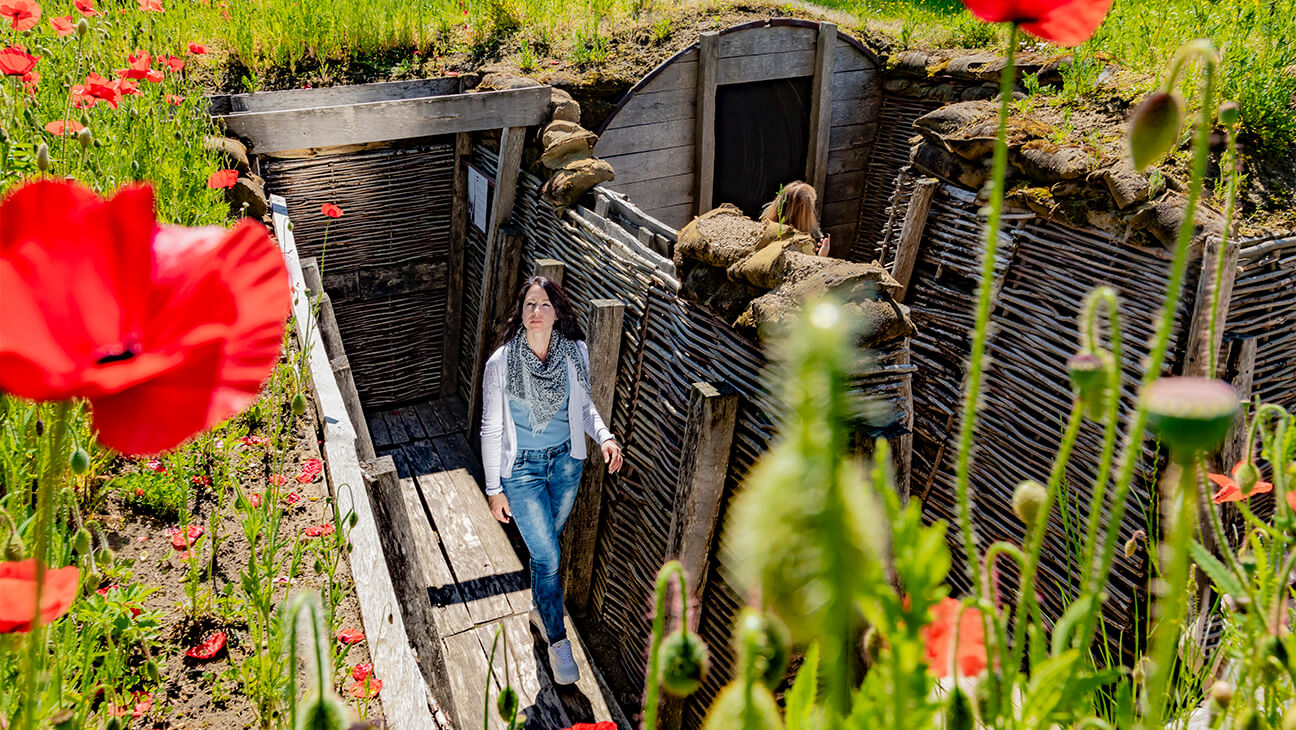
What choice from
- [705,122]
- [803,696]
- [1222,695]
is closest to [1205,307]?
[1222,695]

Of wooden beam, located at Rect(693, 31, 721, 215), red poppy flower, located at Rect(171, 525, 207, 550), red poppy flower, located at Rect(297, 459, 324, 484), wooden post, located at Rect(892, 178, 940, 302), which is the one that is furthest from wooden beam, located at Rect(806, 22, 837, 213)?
red poppy flower, located at Rect(171, 525, 207, 550)

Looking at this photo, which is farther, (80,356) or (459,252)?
(459,252)

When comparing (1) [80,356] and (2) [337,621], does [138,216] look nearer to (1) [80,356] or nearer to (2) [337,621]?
(1) [80,356]

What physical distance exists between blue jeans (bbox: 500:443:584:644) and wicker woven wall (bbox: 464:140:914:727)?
405 millimetres

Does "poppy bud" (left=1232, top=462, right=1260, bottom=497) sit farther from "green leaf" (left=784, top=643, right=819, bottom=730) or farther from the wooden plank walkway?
the wooden plank walkway

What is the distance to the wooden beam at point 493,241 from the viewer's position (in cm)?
634

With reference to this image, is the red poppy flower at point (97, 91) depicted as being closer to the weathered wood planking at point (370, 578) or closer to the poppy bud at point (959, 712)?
the weathered wood planking at point (370, 578)

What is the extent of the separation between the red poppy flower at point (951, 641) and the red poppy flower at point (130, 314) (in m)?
0.50

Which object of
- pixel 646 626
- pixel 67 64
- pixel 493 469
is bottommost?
pixel 646 626

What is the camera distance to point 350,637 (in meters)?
2.25

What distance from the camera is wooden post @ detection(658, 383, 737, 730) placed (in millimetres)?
3949

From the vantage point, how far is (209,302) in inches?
27.2

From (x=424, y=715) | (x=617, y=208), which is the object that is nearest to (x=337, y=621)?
(x=424, y=715)

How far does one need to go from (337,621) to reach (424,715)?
43 centimetres
